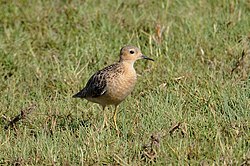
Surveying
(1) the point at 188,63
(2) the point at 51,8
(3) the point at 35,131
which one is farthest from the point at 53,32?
(3) the point at 35,131

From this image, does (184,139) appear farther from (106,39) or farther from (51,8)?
(51,8)

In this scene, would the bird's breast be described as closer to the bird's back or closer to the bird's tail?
the bird's back

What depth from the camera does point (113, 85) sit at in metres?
7.53

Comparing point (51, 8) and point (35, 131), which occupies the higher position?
point (51, 8)

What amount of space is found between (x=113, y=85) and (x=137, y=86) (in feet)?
3.45

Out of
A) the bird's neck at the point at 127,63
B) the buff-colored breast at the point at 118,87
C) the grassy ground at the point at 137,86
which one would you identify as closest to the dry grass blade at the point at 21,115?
the grassy ground at the point at 137,86

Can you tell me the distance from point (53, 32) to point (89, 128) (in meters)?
3.40

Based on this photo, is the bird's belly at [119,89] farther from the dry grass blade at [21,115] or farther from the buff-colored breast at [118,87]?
the dry grass blade at [21,115]

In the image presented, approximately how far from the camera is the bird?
751 cm

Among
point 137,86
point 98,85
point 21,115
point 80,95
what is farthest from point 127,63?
point 21,115

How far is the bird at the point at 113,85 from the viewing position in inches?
296

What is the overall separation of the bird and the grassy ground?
20 centimetres

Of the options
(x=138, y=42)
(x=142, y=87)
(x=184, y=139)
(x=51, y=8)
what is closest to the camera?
(x=184, y=139)

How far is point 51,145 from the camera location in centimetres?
664
